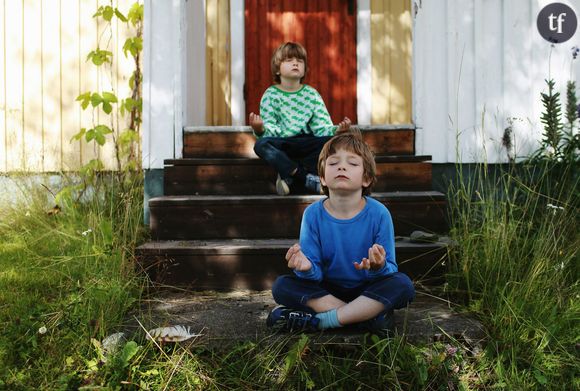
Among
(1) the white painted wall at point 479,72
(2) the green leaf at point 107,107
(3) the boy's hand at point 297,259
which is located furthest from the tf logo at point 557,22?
(2) the green leaf at point 107,107

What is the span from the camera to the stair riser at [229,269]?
3373mm

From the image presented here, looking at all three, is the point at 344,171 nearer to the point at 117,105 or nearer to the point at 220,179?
the point at 220,179

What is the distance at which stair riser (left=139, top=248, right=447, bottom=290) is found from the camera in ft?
11.1

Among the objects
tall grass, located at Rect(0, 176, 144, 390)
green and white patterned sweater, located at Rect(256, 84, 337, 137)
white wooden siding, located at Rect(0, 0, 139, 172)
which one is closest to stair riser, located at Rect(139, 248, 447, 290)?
tall grass, located at Rect(0, 176, 144, 390)

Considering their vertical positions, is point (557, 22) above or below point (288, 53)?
above

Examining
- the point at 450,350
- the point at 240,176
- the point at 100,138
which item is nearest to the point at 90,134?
the point at 100,138

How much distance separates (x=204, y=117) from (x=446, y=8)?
215cm

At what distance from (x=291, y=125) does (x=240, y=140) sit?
404 mm

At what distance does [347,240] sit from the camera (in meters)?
2.59

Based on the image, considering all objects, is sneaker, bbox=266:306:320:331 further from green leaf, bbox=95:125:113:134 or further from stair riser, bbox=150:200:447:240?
green leaf, bbox=95:125:113:134

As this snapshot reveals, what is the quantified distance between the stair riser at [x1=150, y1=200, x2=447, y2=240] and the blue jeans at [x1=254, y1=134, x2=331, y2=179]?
0.33m

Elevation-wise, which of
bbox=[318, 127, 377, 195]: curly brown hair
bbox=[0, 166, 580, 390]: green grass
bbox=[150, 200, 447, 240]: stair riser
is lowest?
bbox=[0, 166, 580, 390]: green grass

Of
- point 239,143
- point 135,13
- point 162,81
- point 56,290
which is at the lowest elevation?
point 56,290

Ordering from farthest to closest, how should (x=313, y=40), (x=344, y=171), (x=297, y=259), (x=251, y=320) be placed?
(x=313, y=40), (x=251, y=320), (x=344, y=171), (x=297, y=259)
